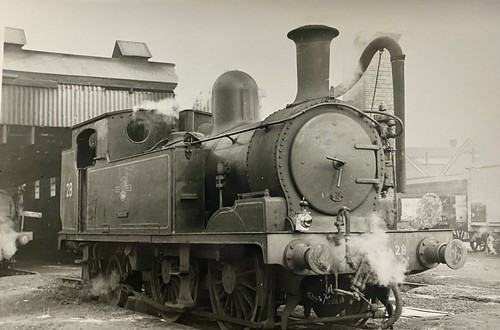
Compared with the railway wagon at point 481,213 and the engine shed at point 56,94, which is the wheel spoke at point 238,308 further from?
the railway wagon at point 481,213

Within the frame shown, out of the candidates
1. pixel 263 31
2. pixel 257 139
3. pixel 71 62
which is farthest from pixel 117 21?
pixel 71 62

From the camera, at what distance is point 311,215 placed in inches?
194

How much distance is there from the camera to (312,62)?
17.4 feet

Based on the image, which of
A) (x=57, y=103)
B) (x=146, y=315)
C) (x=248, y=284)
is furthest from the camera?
(x=57, y=103)

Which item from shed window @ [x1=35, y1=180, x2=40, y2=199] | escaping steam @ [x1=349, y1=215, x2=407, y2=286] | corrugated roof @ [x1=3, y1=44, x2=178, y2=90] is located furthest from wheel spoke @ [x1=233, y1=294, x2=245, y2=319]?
shed window @ [x1=35, y1=180, x2=40, y2=199]

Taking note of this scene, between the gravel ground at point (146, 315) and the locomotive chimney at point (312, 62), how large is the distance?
2157mm

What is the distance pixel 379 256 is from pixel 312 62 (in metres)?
1.83

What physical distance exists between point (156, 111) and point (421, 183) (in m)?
10.5

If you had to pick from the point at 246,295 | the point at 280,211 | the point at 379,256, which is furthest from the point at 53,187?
the point at 379,256

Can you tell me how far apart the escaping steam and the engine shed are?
643cm

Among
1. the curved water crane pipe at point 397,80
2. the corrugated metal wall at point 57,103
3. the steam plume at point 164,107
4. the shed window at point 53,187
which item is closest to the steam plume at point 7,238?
the shed window at point 53,187

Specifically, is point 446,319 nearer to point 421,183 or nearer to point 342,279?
point 342,279

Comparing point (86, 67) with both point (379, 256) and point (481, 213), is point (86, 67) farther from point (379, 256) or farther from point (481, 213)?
point (481, 213)

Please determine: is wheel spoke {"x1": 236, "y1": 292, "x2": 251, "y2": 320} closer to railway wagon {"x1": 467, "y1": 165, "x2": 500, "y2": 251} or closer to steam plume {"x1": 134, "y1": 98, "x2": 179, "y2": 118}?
steam plume {"x1": 134, "y1": 98, "x2": 179, "y2": 118}
